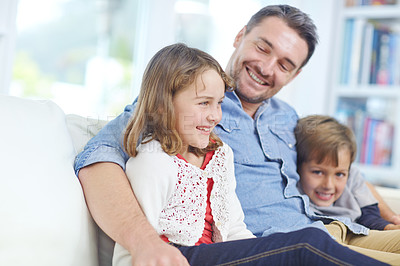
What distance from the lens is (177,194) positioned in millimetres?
1113

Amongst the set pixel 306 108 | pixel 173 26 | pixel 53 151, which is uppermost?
pixel 173 26

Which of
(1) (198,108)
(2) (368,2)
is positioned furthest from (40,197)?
(2) (368,2)

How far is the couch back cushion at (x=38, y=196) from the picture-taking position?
35.9 inches

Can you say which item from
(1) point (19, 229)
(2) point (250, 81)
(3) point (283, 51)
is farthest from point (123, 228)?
(3) point (283, 51)

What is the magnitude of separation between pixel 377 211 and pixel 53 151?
3.92 feet

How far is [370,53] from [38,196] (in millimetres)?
2144

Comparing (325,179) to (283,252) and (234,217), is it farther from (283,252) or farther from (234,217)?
(283,252)

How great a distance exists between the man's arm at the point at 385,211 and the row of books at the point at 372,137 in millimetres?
851

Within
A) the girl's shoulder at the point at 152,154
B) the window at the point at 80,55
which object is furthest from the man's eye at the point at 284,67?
the window at the point at 80,55

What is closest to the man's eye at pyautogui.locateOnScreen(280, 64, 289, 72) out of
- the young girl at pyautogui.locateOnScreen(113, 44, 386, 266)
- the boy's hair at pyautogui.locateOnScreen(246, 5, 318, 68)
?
the boy's hair at pyautogui.locateOnScreen(246, 5, 318, 68)

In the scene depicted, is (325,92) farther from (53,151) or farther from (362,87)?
(53,151)

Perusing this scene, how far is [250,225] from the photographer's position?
1396 mm

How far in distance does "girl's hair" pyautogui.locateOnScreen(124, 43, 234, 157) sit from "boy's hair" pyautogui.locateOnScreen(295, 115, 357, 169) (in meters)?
0.66

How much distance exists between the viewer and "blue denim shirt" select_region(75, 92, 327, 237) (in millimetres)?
1420
